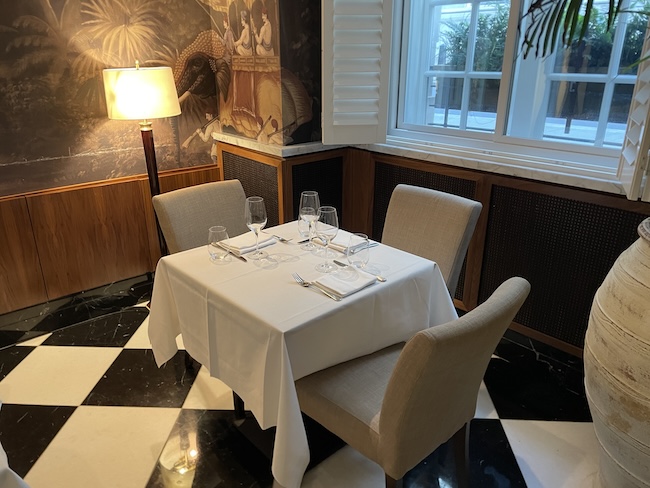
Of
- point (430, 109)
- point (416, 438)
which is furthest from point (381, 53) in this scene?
point (416, 438)

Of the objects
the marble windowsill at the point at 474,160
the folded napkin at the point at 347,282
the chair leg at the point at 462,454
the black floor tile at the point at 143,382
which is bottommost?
the black floor tile at the point at 143,382

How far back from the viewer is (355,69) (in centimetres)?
257

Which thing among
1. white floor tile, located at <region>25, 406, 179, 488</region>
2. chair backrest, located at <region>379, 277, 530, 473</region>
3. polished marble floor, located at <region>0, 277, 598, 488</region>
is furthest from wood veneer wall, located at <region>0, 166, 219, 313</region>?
chair backrest, located at <region>379, 277, 530, 473</region>

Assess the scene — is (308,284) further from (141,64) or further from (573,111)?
(141,64)

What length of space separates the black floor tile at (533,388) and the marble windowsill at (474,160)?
0.84 meters

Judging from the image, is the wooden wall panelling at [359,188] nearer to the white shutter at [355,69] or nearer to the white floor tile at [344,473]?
the white shutter at [355,69]

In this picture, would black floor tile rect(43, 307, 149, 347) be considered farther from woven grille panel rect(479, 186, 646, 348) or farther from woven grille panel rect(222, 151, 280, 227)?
woven grille panel rect(479, 186, 646, 348)

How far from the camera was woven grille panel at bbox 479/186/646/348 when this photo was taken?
2.05 meters

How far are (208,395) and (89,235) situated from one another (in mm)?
1180

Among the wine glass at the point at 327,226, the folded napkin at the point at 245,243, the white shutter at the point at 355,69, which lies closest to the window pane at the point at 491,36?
the white shutter at the point at 355,69

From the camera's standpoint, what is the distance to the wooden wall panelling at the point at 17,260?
242 cm

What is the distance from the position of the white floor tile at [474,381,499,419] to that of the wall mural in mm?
1606

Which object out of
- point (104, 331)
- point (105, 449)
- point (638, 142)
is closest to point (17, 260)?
point (104, 331)

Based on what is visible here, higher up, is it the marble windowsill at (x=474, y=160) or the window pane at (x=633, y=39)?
the window pane at (x=633, y=39)
